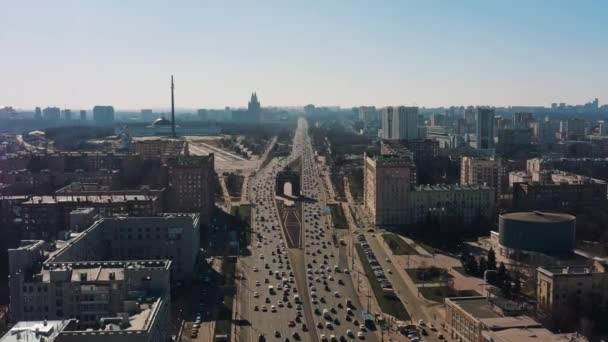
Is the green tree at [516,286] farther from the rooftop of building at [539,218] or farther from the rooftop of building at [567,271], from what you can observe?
the rooftop of building at [539,218]

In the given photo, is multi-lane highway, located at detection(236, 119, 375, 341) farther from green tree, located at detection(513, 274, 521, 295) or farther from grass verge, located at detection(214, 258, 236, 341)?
green tree, located at detection(513, 274, 521, 295)

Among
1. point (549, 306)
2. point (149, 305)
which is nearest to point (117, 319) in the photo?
point (149, 305)

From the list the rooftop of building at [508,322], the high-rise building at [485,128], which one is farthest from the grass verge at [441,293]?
the high-rise building at [485,128]

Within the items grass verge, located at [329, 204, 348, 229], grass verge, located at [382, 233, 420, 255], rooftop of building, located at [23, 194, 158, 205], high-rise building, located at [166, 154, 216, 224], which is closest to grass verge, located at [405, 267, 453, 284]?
grass verge, located at [382, 233, 420, 255]

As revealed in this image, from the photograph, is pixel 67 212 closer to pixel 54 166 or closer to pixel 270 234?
pixel 270 234

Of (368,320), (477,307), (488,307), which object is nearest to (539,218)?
(488,307)

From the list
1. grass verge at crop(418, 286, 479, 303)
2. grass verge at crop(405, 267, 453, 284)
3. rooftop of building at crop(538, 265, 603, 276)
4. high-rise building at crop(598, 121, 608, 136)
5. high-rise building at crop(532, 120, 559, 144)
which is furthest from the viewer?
high-rise building at crop(598, 121, 608, 136)
